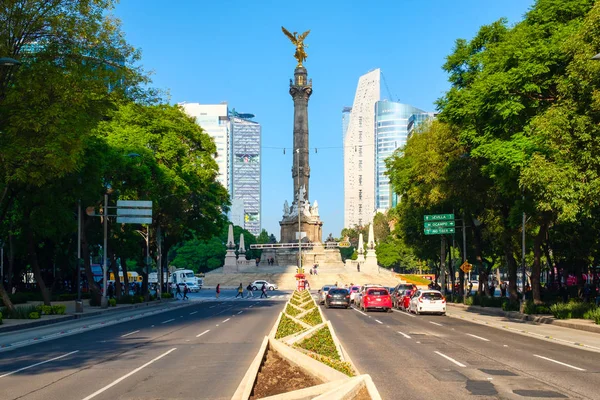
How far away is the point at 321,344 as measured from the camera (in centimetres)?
1516

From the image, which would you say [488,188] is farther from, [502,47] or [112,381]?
[112,381]

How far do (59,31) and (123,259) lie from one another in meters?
31.6

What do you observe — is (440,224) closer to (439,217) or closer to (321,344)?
(439,217)

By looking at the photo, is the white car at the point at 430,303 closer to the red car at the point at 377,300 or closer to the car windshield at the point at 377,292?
the red car at the point at 377,300

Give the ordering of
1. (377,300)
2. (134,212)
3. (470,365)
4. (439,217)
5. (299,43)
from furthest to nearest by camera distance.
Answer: (299,43), (439,217), (134,212), (377,300), (470,365)

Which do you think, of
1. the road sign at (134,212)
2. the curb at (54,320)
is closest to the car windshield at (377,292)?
the road sign at (134,212)

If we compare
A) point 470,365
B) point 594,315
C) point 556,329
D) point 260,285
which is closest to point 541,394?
point 470,365

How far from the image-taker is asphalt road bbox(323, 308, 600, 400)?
12617 mm

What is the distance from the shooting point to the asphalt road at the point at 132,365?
1288cm

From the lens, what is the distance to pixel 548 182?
26984mm

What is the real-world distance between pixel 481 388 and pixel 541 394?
3.60ft

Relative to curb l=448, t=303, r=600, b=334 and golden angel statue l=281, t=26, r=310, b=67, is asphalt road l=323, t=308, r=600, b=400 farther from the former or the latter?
golden angel statue l=281, t=26, r=310, b=67

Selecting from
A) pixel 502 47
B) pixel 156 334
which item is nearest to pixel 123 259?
pixel 156 334

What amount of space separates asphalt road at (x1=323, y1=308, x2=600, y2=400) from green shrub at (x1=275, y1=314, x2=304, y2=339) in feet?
5.32
